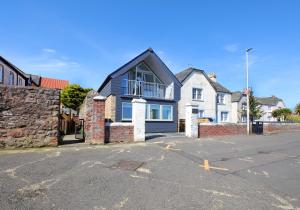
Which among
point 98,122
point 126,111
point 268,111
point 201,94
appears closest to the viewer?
point 98,122

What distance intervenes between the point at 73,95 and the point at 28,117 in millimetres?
24130

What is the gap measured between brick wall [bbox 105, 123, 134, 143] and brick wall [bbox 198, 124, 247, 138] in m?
5.97

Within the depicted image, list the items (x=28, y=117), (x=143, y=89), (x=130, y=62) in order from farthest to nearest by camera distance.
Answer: (x=143, y=89) → (x=130, y=62) → (x=28, y=117)

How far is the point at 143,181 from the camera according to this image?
233 inches

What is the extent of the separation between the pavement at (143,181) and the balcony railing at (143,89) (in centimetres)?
1351

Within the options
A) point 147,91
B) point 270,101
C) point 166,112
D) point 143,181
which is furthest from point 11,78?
point 270,101

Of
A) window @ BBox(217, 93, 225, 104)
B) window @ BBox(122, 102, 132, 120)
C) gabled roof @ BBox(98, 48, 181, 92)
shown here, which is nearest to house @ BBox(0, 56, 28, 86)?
gabled roof @ BBox(98, 48, 181, 92)

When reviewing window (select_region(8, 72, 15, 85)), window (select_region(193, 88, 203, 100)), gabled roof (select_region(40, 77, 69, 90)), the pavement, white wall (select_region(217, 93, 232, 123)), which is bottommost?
the pavement

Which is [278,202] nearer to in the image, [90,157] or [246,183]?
[246,183]

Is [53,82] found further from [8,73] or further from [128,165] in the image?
[128,165]

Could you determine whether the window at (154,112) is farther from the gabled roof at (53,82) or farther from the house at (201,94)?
the gabled roof at (53,82)

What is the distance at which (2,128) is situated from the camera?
999cm

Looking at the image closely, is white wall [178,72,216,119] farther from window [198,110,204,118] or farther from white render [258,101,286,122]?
white render [258,101,286,122]

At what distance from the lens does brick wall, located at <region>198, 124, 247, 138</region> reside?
16.9m
